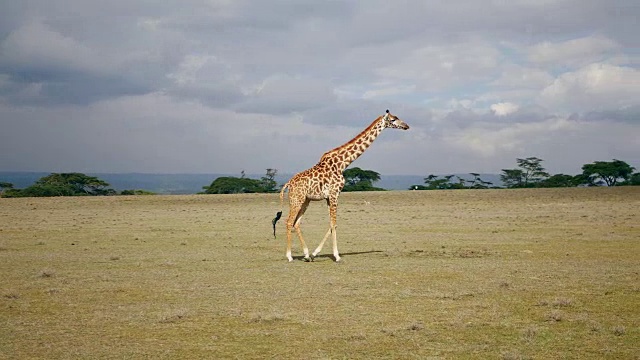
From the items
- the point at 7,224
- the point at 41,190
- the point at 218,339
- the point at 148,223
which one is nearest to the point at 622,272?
the point at 218,339

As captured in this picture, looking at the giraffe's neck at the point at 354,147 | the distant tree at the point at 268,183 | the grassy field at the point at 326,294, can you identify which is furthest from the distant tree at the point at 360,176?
the giraffe's neck at the point at 354,147

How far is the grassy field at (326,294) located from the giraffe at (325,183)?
1.03 m

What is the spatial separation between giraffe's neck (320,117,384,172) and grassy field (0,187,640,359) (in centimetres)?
309

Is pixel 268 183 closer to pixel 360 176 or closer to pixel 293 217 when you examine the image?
pixel 360 176

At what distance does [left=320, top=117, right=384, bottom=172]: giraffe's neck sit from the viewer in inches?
795

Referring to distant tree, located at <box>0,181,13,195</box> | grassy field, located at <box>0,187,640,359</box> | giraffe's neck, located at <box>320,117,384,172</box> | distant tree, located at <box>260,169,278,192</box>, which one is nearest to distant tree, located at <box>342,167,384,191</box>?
distant tree, located at <box>260,169,278,192</box>

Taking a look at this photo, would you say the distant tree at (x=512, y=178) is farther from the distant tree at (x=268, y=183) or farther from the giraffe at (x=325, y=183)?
the giraffe at (x=325, y=183)

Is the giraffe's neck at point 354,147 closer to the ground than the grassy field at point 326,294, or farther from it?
farther from it

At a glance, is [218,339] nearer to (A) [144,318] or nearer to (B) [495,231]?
(A) [144,318]

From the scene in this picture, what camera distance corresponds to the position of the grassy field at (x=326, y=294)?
9.84m

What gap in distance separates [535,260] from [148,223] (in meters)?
23.4

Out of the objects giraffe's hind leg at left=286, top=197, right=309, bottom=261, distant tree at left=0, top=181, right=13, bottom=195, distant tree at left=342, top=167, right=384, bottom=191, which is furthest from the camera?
distant tree at left=342, top=167, right=384, bottom=191

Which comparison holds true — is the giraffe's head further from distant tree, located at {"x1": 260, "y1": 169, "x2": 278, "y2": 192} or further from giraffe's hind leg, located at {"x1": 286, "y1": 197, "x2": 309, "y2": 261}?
distant tree, located at {"x1": 260, "y1": 169, "x2": 278, "y2": 192}

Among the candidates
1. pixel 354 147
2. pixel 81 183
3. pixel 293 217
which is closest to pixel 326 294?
pixel 293 217
